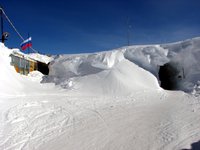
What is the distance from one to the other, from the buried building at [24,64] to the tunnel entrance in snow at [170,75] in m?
10.0

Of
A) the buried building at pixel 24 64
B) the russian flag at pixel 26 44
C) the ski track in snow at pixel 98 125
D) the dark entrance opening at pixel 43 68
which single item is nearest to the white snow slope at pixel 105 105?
the ski track in snow at pixel 98 125

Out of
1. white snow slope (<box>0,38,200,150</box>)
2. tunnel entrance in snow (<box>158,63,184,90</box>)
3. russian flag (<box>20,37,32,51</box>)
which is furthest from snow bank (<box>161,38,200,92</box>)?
russian flag (<box>20,37,32,51</box>)

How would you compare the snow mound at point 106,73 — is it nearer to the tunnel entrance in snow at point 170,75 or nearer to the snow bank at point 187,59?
the snow bank at point 187,59

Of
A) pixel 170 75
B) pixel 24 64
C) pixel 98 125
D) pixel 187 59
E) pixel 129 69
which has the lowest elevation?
pixel 98 125

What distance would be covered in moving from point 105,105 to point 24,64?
32.2 feet

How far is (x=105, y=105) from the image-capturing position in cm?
1029

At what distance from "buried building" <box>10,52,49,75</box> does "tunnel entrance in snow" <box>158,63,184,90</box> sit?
10020 millimetres

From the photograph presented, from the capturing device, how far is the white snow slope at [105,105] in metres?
6.16

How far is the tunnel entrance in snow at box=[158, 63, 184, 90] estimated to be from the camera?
1645 cm

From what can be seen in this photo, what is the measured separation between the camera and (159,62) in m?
17.0

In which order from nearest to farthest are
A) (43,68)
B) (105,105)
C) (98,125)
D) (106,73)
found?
(98,125), (105,105), (106,73), (43,68)

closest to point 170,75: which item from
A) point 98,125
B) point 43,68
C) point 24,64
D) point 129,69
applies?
point 129,69

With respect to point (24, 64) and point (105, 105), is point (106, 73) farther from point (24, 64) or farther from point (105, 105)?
point (24, 64)

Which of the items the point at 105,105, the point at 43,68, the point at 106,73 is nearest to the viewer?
the point at 105,105
